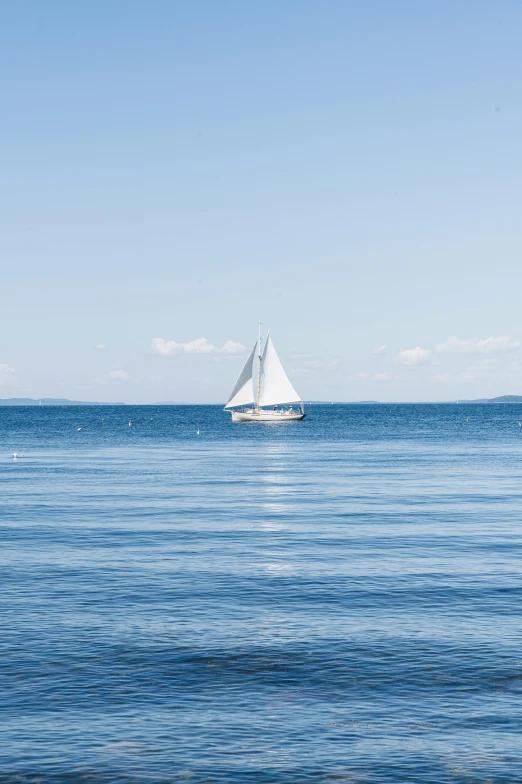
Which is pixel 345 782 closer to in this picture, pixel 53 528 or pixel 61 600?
pixel 61 600

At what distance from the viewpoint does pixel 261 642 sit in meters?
26.6

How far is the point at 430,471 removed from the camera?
289 ft

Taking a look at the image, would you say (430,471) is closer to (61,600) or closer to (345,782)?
(61,600)

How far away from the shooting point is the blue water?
18.9m

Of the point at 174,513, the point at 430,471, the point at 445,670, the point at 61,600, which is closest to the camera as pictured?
the point at 445,670

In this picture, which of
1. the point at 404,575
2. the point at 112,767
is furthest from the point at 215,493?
the point at 112,767

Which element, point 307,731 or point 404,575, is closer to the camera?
point 307,731

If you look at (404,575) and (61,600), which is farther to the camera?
(404,575)

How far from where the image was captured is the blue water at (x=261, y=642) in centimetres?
1894

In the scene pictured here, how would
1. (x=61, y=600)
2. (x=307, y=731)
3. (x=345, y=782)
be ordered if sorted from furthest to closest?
(x=61, y=600) < (x=307, y=731) < (x=345, y=782)

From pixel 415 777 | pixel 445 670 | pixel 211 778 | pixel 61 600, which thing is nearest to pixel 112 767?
pixel 211 778

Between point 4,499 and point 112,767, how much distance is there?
48071 millimetres

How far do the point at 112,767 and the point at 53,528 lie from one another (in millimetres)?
32128

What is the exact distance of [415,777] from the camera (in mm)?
17891
